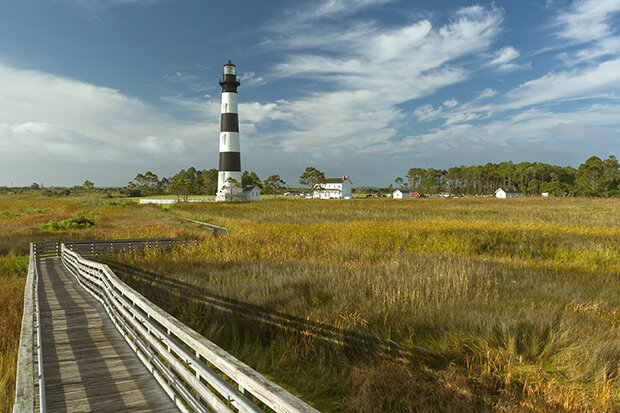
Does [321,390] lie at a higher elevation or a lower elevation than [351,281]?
lower

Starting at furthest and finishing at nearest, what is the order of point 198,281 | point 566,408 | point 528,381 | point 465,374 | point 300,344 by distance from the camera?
point 198,281 → point 300,344 → point 465,374 → point 528,381 → point 566,408

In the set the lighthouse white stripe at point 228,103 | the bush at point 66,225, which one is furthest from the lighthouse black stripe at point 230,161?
Answer: the bush at point 66,225

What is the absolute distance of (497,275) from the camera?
9.66 m

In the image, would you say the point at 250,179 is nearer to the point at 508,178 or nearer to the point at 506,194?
the point at 506,194

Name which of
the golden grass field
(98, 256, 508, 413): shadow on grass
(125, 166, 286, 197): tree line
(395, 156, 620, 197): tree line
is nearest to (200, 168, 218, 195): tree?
(125, 166, 286, 197): tree line

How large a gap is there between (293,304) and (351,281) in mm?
2020

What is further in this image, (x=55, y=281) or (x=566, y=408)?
(x=55, y=281)

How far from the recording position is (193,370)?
13.9ft

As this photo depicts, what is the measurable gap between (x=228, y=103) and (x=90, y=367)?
5318 cm

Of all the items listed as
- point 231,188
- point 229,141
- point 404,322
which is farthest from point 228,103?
point 404,322

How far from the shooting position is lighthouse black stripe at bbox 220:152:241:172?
177 feet

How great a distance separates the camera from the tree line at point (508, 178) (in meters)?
108

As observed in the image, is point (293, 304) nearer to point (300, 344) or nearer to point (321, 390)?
point (300, 344)

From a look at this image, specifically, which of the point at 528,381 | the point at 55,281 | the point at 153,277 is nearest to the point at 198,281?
the point at 153,277
